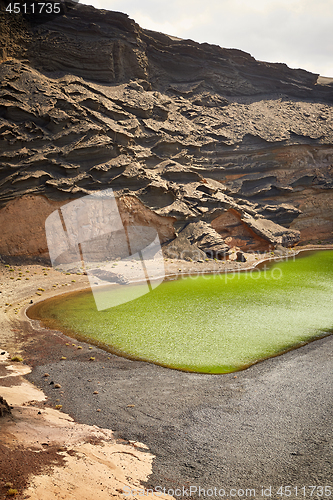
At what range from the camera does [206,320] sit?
1152 centimetres

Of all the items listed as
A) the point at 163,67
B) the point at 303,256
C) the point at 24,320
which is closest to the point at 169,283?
the point at 24,320

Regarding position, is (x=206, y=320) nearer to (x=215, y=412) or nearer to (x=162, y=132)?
(x=215, y=412)

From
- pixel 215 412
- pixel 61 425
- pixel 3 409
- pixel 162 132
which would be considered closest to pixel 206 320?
pixel 215 412

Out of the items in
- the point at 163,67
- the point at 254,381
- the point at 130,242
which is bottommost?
the point at 254,381

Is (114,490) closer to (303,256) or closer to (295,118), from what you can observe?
(303,256)

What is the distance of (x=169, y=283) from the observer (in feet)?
57.4

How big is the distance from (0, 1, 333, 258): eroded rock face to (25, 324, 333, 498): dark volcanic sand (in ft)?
46.8

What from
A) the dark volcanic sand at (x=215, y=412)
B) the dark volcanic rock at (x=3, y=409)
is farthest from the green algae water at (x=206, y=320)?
the dark volcanic rock at (x=3, y=409)

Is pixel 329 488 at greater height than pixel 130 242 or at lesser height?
lesser

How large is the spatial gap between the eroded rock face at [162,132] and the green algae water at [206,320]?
821 centimetres

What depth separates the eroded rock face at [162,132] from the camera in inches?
825

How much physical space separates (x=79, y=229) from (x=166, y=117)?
13686 mm

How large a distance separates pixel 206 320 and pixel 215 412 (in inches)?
215

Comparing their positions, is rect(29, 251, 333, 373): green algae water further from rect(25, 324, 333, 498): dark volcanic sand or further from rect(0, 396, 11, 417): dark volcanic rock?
rect(0, 396, 11, 417): dark volcanic rock
